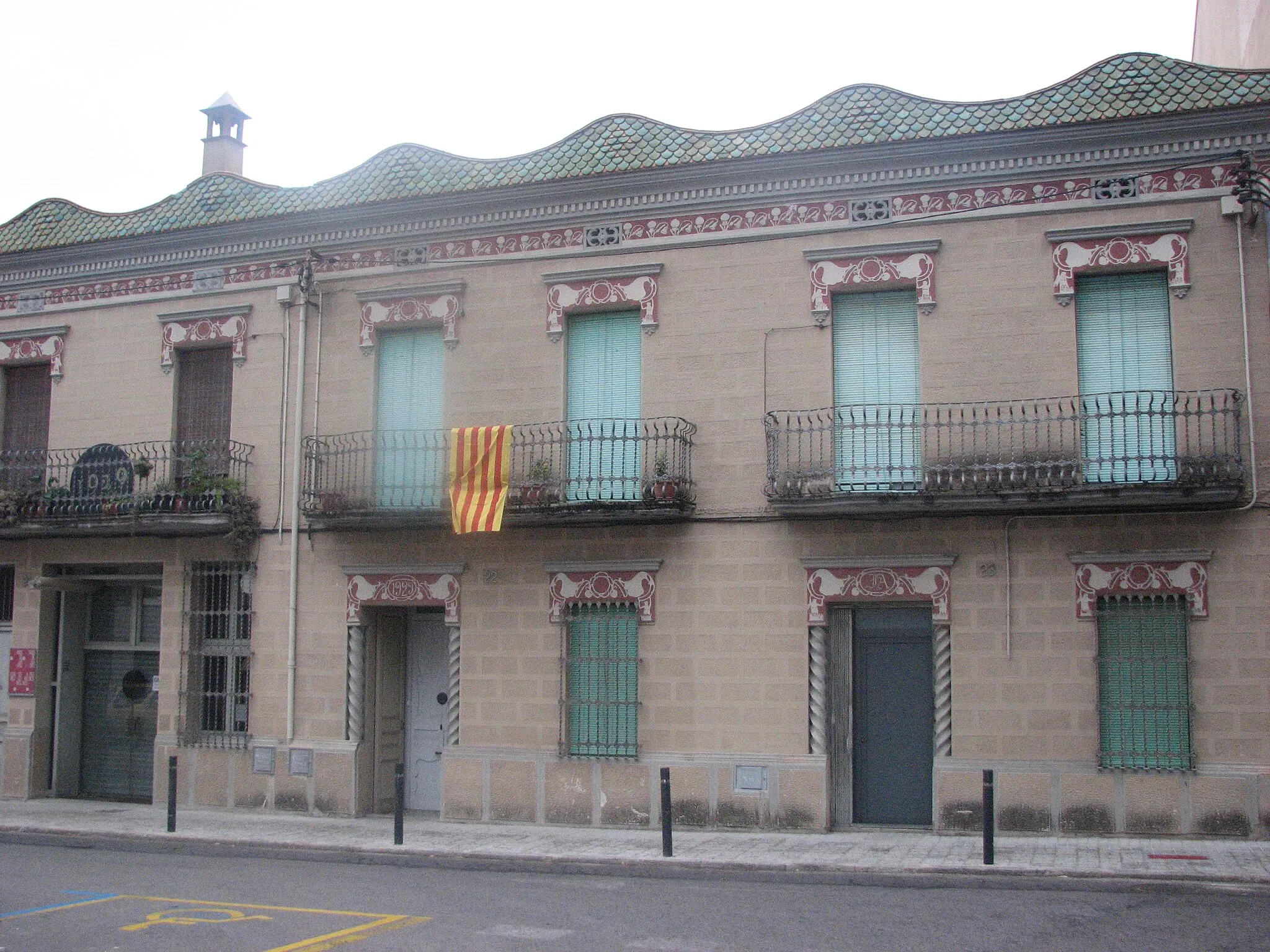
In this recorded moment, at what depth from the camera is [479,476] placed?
48.3 ft

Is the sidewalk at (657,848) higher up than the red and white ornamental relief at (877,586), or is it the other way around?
the red and white ornamental relief at (877,586)

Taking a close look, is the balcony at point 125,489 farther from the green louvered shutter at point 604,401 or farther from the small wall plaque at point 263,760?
the green louvered shutter at point 604,401

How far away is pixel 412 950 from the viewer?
814 cm

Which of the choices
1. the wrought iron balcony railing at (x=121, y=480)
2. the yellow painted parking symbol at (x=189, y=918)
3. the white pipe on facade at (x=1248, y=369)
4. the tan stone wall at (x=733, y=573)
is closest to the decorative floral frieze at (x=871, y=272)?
the tan stone wall at (x=733, y=573)

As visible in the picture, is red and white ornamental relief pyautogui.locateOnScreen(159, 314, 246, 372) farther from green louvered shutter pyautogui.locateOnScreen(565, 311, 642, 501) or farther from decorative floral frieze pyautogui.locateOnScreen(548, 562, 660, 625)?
decorative floral frieze pyautogui.locateOnScreen(548, 562, 660, 625)

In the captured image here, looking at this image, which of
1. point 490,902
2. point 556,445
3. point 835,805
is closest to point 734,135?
point 556,445

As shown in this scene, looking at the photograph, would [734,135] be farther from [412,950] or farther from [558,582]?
[412,950]

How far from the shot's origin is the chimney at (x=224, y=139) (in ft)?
64.2

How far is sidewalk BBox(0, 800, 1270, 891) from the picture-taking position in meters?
10.9

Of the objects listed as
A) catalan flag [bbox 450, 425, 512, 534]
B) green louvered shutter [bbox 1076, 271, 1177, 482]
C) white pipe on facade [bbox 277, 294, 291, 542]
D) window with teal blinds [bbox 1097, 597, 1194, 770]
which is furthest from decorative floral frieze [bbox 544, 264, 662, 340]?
window with teal blinds [bbox 1097, 597, 1194, 770]

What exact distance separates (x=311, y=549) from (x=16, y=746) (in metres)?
5.52

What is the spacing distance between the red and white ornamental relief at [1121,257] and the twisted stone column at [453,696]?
8194 mm

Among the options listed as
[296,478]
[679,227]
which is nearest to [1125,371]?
[679,227]

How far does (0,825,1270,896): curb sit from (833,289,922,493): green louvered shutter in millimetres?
4330
